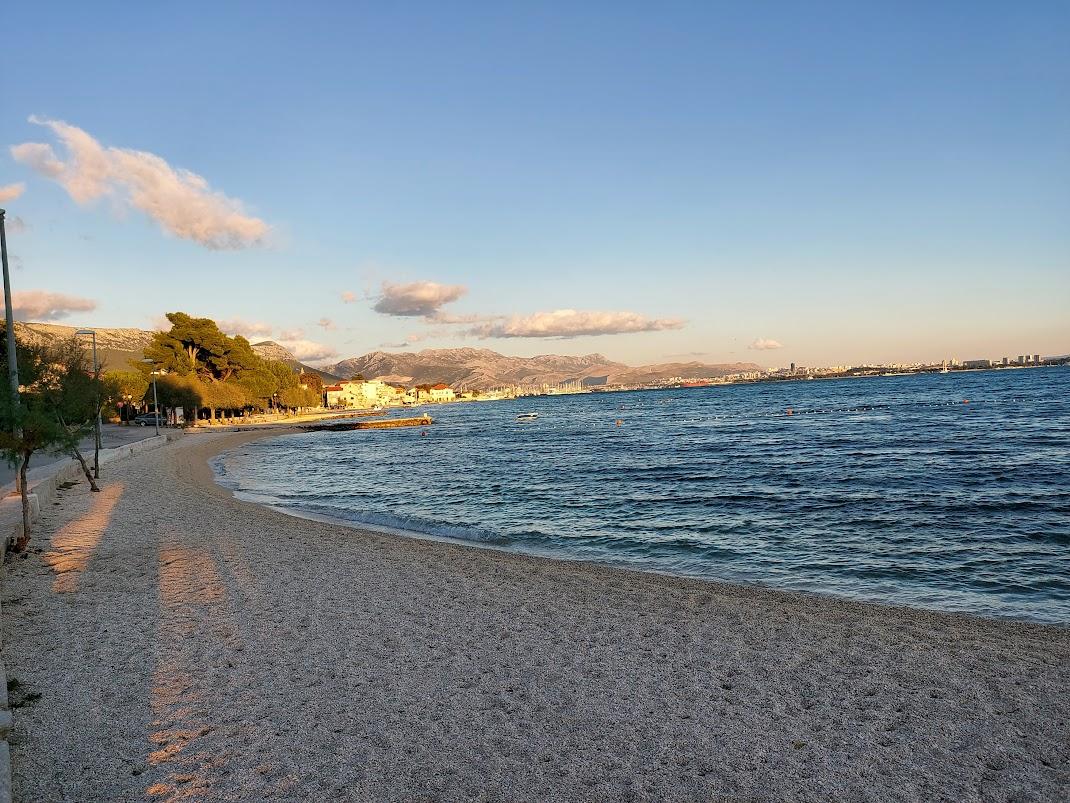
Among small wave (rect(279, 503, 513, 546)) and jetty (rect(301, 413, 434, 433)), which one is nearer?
small wave (rect(279, 503, 513, 546))

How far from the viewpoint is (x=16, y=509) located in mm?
17875

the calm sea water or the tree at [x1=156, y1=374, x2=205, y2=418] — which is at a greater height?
the tree at [x1=156, y1=374, x2=205, y2=418]

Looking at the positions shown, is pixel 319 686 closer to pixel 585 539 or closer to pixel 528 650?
pixel 528 650

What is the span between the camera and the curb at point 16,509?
198 inches

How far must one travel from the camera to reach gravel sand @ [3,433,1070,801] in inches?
206

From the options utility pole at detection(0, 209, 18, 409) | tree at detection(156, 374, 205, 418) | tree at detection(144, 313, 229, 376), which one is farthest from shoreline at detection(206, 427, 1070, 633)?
A: tree at detection(144, 313, 229, 376)

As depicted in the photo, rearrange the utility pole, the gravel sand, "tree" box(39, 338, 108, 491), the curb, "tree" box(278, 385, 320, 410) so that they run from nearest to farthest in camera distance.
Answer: the curb
the gravel sand
"tree" box(39, 338, 108, 491)
the utility pole
"tree" box(278, 385, 320, 410)

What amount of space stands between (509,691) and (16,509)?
56.7 feet

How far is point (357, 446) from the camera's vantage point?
61.2 m

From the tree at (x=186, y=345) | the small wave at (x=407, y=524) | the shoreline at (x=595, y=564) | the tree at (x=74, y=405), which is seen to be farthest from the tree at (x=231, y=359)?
the small wave at (x=407, y=524)

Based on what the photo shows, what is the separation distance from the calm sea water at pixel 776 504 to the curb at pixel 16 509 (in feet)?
20.5

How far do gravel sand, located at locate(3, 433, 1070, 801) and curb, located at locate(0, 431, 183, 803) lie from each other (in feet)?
0.87

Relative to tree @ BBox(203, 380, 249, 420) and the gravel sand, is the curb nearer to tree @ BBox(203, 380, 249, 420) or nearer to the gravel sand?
the gravel sand

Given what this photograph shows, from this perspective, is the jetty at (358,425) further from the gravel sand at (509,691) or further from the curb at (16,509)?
the gravel sand at (509,691)
